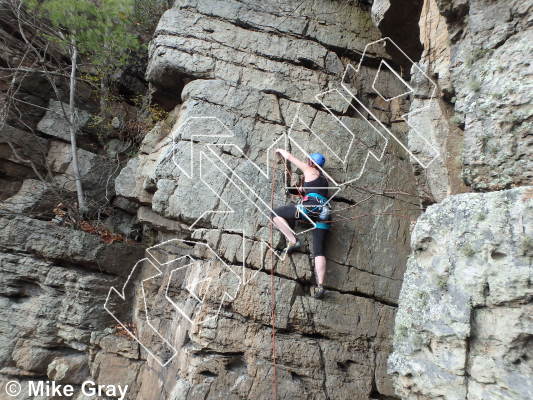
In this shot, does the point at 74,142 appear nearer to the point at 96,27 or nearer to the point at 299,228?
the point at 96,27

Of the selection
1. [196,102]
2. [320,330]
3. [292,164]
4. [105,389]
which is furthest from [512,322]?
[105,389]

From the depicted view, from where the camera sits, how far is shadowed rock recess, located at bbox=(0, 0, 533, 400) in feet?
9.53

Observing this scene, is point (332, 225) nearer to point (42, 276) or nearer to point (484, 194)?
point (484, 194)

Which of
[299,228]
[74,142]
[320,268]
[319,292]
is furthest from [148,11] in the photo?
[319,292]

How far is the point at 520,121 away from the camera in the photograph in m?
2.86

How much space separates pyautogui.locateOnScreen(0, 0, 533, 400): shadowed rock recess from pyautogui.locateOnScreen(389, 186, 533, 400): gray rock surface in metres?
0.01

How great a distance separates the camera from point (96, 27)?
27.5 feet

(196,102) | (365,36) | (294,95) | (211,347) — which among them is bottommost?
(211,347)

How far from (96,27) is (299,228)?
23.3ft

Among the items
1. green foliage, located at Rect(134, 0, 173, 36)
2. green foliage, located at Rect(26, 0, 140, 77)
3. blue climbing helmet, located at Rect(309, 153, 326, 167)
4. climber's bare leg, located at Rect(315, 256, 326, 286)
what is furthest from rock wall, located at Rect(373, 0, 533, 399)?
green foliage, located at Rect(134, 0, 173, 36)

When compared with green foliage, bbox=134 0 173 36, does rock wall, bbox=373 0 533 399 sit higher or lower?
lower

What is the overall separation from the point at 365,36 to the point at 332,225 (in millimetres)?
4238

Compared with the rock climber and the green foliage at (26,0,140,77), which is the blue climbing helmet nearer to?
the rock climber

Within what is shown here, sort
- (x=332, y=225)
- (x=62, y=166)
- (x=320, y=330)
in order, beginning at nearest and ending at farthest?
(x=320, y=330)
(x=332, y=225)
(x=62, y=166)
